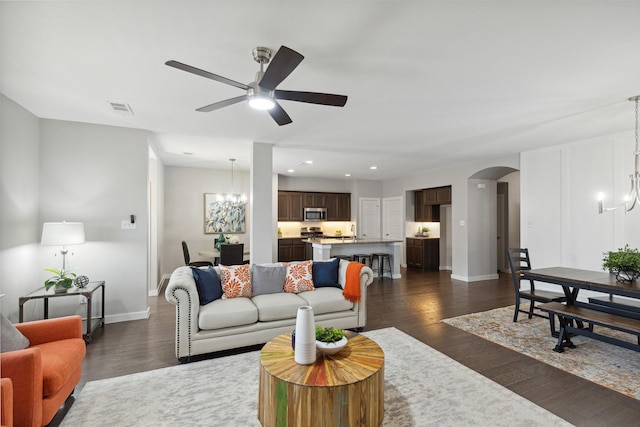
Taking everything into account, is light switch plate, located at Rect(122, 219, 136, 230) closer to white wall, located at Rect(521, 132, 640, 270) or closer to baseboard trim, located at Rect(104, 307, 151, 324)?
baseboard trim, located at Rect(104, 307, 151, 324)

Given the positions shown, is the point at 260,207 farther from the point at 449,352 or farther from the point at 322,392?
the point at 322,392

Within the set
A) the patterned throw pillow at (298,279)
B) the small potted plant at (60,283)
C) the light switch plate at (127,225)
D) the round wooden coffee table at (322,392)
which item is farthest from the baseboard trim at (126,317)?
the round wooden coffee table at (322,392)

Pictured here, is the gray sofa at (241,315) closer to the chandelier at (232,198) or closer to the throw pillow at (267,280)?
the throw pillow at (267,280)

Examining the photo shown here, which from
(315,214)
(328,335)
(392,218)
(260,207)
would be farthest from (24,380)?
(392,218)

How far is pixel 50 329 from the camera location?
7.63 feet

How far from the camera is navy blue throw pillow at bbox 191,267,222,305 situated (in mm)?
3233

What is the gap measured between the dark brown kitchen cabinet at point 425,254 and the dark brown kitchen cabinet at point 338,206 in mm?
2226

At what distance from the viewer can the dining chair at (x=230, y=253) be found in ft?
18.8

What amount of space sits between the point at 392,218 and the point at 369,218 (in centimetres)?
76

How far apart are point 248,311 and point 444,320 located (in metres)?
2.73

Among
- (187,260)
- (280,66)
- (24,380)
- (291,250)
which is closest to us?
→ (24,380)

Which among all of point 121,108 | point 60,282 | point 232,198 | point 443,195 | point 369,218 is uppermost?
point 121,108

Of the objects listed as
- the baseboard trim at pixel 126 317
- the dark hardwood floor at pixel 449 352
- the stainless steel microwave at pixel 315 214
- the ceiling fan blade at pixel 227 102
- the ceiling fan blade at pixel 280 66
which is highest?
the ceiling fan blade at pixel 280 66

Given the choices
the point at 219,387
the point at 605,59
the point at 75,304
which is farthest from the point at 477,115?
the point at 75,304
